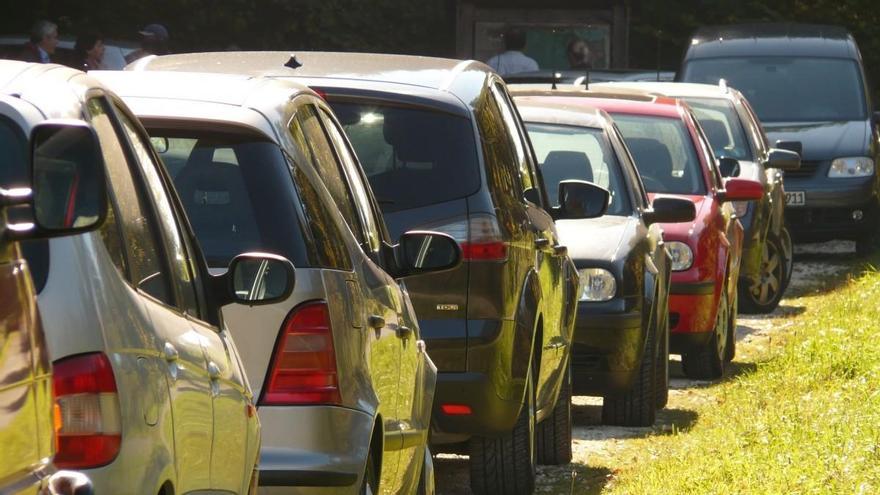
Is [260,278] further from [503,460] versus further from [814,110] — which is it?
[814,110]

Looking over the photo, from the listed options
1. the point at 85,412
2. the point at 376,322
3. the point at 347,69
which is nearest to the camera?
the point at 85,412

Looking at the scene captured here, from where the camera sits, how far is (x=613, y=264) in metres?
10.3

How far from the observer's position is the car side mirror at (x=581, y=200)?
9.23 m

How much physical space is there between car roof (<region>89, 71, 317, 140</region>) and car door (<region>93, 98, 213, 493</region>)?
0.84 meters

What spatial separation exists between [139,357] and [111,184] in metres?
0.39

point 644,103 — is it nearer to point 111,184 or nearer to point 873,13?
point 111,184

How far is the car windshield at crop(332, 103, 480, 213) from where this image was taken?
7.36 metres

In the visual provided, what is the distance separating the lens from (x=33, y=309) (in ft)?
10.0

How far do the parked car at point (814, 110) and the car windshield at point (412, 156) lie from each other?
1281 centimetres

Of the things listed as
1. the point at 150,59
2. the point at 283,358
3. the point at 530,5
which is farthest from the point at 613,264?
the point at 530,5

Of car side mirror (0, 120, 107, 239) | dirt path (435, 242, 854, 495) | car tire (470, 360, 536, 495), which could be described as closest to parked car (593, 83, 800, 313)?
dirt path (435, 242, 854, 495)

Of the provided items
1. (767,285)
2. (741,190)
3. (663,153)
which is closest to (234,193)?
(663,153)

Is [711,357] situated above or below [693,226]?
below

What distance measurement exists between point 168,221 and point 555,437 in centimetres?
500
